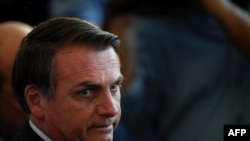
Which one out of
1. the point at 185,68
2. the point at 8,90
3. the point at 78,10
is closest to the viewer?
the point at 8,90

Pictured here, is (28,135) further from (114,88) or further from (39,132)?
(114,88)

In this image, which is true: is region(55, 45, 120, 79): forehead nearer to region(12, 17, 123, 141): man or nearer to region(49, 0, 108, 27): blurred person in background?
region(12, 17, 123, 141): man

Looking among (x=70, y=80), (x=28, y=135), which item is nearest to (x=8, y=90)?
(x=28, y=135)

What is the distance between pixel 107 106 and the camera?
2.38 meters

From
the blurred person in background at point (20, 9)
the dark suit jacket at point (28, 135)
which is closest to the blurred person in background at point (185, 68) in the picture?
the blurred person in background at point (20, 9)

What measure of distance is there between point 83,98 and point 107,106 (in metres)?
0.08

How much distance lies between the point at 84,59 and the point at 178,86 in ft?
4.65

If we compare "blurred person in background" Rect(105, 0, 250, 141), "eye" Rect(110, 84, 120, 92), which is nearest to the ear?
"eye" Rect(110, 84, 120, 92)

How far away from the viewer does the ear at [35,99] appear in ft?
8.02

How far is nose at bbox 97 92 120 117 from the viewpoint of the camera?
93.7 inches

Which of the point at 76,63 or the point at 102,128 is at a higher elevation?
the point at 76,63

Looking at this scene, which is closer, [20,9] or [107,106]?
[107,106]

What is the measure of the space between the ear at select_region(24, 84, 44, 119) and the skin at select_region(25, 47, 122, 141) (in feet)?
0.11

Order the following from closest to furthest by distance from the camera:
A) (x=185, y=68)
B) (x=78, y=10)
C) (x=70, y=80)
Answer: (x=70, y=80), (x=185, y=68), (x=78, y=10)
